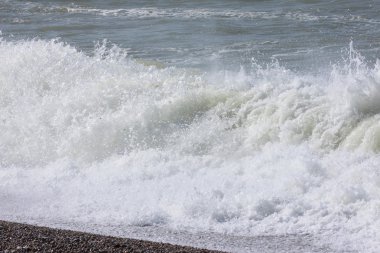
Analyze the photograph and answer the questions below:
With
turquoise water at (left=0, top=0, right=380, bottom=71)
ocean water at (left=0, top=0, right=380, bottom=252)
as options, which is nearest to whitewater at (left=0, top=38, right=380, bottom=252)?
ocean water at (left=0, top=0, right=380, bottom=252)

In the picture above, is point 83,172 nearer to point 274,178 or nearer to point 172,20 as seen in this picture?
point 274,178

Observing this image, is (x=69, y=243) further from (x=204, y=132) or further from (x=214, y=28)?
(x=214, y=28)

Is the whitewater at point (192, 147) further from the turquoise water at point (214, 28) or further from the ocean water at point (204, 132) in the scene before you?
the turquoise water at point (214, 28)

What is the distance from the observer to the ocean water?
26.3 feet

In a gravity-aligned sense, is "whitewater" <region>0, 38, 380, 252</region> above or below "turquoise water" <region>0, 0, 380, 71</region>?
below

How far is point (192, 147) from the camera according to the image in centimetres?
1046

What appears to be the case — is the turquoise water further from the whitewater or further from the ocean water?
the whitewater

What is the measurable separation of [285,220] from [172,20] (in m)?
12.7

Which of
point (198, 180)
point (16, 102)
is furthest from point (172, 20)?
point (198, 180)

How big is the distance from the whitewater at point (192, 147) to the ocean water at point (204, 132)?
0.02 meters

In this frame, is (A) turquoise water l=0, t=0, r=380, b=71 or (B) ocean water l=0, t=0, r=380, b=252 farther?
(A) turquoise water l=0, t=0, r=380, b=71

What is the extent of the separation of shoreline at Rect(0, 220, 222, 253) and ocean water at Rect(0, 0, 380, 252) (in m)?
0.89

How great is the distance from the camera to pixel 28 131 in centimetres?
1202

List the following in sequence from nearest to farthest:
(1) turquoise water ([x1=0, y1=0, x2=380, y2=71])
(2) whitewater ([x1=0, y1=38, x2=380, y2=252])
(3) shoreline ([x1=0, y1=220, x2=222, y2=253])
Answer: (3) shoreline ([x1=0, y1=220, x2=222, y2=253]) → (2) whitewater ([x1=0, y1=38, x2=380, y2=252]) → (1) turquoise water ([x1=0, y1=0, x2=380, y2=71])
